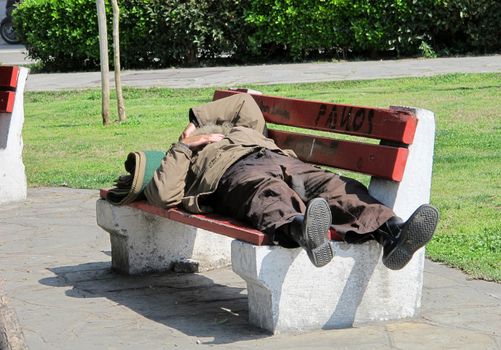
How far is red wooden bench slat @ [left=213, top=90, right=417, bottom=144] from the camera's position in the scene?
5159mm

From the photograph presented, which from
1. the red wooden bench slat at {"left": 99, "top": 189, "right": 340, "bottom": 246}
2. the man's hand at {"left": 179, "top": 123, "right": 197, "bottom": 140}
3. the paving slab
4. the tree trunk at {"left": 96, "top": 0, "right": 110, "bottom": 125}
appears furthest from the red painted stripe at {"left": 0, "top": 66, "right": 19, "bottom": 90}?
the tree trunk at {"left": 96, "top": 0, "right": 110, "bottom": 125}

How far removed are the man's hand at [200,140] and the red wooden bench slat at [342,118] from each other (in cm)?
46

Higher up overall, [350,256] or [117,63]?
[117,63]

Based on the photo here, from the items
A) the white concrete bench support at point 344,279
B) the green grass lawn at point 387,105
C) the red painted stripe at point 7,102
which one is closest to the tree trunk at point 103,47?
the green grass lawn at point 387,105

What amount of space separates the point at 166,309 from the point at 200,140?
3.15ft

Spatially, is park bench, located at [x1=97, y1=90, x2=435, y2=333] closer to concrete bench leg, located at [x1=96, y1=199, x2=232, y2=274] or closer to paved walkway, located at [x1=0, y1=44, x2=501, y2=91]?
concrete bench leg, located at [x1=96, y1=199, x2=232, y2=274]

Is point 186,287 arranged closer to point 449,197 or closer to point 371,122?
point 371,122

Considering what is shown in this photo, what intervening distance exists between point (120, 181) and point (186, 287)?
0.72 m

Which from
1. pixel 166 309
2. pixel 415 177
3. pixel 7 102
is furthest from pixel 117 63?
pixel 415 177

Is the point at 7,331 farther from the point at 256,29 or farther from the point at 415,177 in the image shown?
the point at 256,29

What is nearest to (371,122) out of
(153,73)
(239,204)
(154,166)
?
(239,204)

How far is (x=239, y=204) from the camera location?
536cm

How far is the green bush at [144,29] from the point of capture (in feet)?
64.1

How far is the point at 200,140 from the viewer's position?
5.91m
